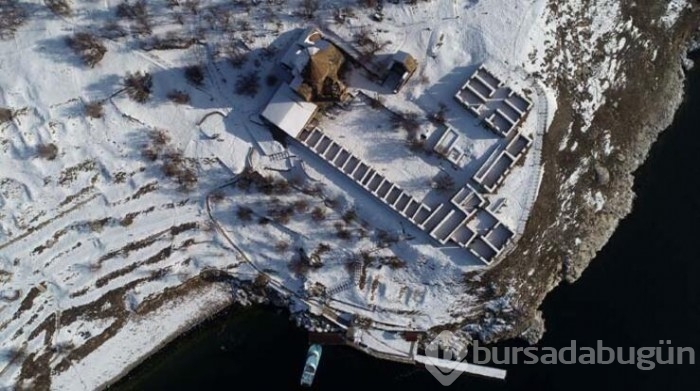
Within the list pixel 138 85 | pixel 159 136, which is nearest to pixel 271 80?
pixel 159 136

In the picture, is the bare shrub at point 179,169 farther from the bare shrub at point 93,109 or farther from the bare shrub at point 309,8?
the bare shrub at point 309,8

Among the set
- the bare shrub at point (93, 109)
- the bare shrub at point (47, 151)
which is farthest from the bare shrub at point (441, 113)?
the bare shrub at point (47, 151)

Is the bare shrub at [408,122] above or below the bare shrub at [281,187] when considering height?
above

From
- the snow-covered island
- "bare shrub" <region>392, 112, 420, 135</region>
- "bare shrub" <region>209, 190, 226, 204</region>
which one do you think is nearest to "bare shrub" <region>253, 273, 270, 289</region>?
the snow-covered island

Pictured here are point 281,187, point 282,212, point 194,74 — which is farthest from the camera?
point 282,212

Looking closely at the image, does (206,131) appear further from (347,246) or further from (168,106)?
(347,246)

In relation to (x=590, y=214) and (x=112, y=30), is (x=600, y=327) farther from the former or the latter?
(x=112, y=30)

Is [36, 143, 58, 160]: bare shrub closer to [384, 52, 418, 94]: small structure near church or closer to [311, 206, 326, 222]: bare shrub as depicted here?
[311, 206, 326, 222]: bare shrub
